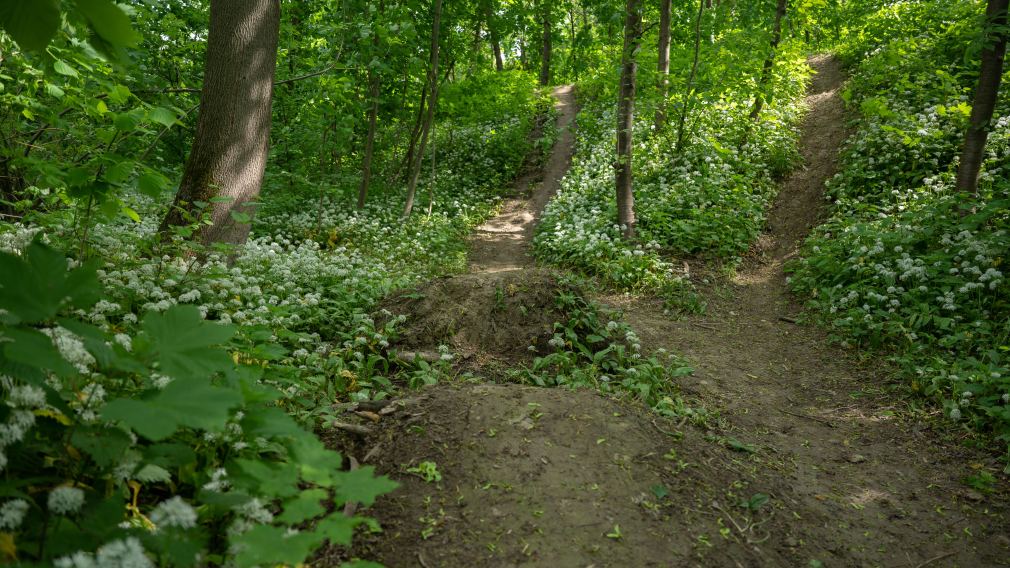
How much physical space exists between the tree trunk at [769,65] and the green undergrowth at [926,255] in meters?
2.18

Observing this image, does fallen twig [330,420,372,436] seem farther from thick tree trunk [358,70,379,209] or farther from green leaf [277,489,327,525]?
thick tree trunk [358,70,379,209]

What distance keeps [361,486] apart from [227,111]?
544 centimetres

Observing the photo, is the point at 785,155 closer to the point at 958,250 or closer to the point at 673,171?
the point at 673,171

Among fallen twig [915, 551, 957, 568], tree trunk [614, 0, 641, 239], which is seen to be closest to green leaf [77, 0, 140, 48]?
fallen twig [915, 551, 957, 568]

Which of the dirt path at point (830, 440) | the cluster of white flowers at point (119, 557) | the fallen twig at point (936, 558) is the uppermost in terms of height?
the cluster of white flowers at point (119, 557)

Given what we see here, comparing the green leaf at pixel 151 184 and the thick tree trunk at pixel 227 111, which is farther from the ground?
the thick tree trunk at pixel 227 111

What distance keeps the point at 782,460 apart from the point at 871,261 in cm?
470

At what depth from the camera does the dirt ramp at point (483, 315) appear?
597 centimetres

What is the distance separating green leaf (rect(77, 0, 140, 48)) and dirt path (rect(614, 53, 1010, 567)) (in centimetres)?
404

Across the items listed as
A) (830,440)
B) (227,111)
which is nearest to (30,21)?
(227,111)

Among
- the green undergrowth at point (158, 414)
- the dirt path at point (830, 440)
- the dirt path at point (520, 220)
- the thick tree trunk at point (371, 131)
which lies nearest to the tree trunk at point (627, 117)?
the dirt path at point (520, 220)

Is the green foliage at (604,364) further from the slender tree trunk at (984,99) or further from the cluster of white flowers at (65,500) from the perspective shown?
the slender tree trunk at (984,99)

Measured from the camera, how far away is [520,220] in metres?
14.0

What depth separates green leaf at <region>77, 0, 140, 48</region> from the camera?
1663mm
